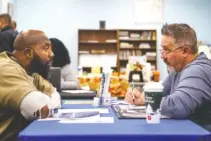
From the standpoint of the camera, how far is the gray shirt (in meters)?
1.79

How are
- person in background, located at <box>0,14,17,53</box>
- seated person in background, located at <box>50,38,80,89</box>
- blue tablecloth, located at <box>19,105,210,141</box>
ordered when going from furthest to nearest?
person in background, located at <box>0,14,17,53</box> → seated person in background, located at <box>50,38,80,89</box> → blue tablecloth, located at <box>19,105,210,141</box>

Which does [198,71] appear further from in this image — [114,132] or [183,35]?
[114,132]

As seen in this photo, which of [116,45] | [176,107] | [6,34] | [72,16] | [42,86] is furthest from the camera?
[72,16]

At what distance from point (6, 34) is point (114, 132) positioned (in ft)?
11.5

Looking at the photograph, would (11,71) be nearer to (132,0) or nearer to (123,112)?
(123,112)

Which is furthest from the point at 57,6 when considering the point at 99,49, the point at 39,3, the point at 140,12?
the point at 140,12

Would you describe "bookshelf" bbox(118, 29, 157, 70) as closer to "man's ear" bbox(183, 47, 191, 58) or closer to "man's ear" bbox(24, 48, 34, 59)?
"man's ear" bbox(183, 47, 191, 58)

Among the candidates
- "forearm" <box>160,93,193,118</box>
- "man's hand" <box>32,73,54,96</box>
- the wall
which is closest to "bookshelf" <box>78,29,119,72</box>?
the wall

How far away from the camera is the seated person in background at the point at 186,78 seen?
5.90ft

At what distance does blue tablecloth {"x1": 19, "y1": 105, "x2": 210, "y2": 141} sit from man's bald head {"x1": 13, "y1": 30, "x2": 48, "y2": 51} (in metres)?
0.64

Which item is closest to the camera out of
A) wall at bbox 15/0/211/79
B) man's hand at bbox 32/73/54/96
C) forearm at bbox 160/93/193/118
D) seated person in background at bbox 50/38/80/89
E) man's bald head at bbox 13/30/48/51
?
forearm at bbox 160/93/193/118

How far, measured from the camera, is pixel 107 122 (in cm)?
167

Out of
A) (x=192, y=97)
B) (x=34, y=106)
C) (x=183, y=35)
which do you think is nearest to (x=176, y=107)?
(x=192, y=97)

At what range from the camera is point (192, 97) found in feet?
5.97
